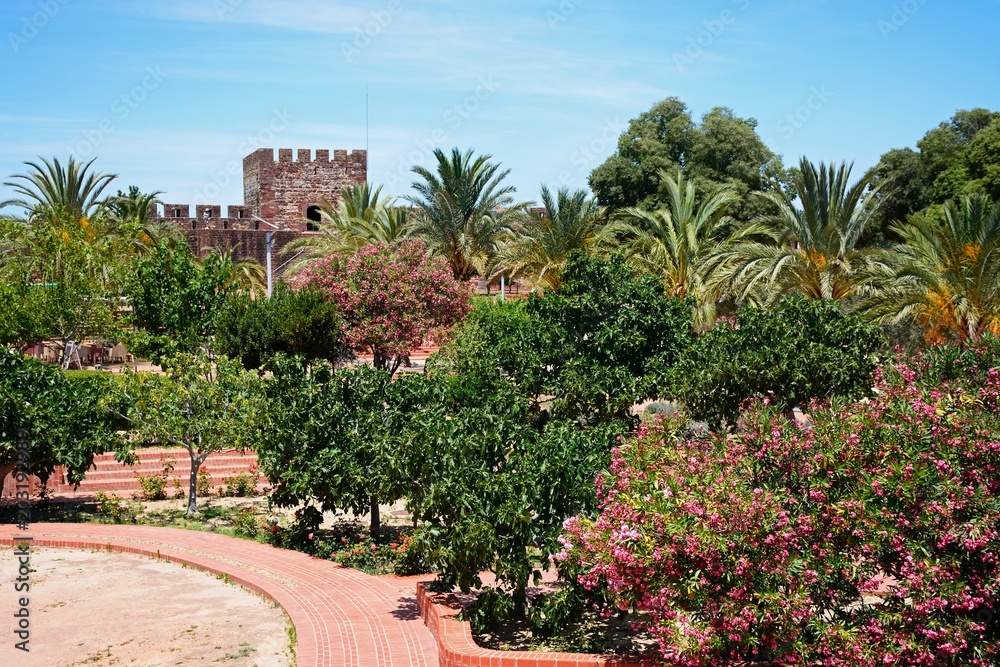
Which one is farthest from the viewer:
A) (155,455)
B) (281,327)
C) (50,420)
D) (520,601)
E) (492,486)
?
(281,327)

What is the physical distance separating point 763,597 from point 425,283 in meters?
19.5

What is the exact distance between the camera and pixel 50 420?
16.9 metres

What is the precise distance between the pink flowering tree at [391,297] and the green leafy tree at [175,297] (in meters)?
2.78

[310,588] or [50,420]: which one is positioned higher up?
[50,420]

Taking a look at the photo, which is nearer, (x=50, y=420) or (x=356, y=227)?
(x=50, y=420)

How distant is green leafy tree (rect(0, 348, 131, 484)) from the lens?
16.7 metres

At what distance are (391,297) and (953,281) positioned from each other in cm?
1405

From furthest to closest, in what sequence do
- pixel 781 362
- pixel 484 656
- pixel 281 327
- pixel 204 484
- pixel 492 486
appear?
pixel 281 327 → pixel 204 484 → pixel 781 362 → pixel 492 486 → pixel 484 656

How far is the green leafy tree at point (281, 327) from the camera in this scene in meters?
26.7

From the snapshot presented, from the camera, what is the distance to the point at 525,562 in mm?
10164

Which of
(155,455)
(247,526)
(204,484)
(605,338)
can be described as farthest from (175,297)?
(605,338)

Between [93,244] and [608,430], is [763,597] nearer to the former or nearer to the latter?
[608,430]

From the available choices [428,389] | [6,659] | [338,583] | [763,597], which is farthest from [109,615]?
[763,597]

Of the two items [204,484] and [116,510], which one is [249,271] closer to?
[204,484]
